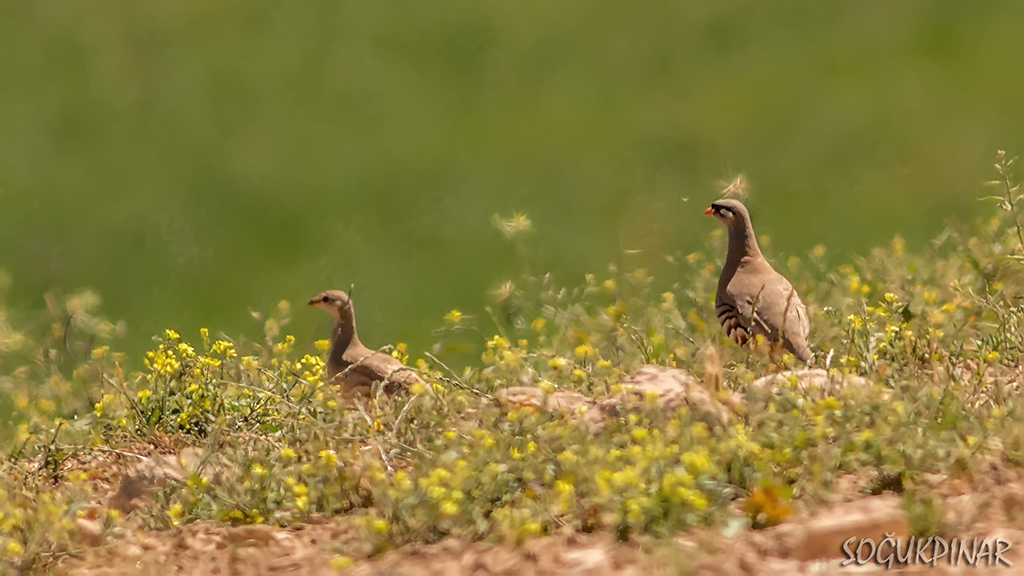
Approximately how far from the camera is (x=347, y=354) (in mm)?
7281

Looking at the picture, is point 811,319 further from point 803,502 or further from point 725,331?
point 803,502

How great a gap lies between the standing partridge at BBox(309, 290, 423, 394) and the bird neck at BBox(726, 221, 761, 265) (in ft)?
6.33

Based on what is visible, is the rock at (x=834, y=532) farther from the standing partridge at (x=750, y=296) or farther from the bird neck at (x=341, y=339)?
the bird neck at (x=341, y=339)

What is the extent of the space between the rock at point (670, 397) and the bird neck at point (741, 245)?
189 centimetres

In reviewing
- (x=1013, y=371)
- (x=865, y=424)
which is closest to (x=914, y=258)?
(x=1013, y=371)

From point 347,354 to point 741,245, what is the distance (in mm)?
2304

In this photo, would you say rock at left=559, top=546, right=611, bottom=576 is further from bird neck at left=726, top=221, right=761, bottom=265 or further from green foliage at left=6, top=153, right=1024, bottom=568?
bird neck at left=726, top=221, right=761, bottom=265

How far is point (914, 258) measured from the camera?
7.40 meters

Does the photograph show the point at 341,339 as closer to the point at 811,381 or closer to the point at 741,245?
the point at 741,245

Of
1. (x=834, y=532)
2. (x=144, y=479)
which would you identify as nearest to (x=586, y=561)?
(x=834, y=532)

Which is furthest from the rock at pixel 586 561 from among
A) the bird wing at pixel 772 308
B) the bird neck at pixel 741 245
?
the bird neck at pixel 741 245

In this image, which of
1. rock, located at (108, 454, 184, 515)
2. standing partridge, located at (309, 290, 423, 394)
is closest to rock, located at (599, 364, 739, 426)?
rock, located at (108, 454, 184, 515)

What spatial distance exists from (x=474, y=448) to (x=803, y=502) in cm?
118

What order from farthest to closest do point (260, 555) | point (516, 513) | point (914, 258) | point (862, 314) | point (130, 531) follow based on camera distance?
point (914, 258) → point (862, 314) → point (130, 531) → point (260, 555) → point (516, 513)
